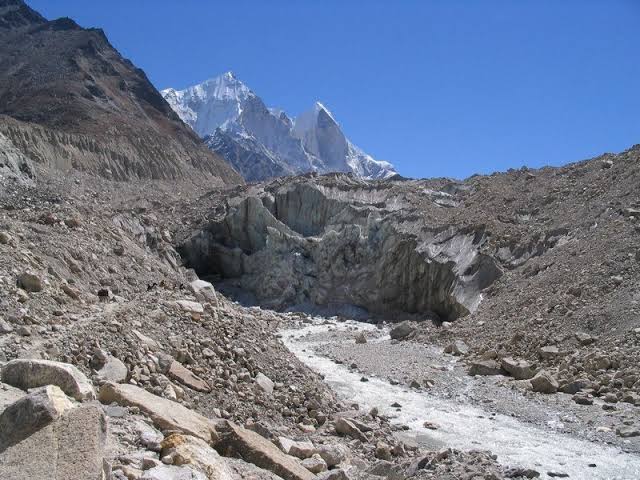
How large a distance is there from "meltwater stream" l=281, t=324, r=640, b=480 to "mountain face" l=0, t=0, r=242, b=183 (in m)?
42.4

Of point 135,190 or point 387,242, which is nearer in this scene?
point 387,242

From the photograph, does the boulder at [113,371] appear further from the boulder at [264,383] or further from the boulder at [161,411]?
the boulder at [264,383]

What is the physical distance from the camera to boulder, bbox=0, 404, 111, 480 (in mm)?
5227

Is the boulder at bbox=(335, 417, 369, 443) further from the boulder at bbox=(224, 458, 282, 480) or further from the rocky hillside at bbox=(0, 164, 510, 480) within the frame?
the boulder at bbox=(224, 458, 282, 480)

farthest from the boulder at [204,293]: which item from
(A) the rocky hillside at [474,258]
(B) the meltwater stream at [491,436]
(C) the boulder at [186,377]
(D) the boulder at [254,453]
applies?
(A) the rocky hillside at [474,258]

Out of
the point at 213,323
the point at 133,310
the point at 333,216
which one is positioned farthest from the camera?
the point at 333,216

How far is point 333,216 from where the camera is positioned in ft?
152

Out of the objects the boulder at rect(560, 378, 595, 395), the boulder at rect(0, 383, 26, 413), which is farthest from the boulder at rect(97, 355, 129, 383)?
the boulder at rect(560, 378, 595, 395)

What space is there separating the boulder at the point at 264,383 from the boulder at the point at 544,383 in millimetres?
9973

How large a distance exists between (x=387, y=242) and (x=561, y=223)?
1174 centimetres

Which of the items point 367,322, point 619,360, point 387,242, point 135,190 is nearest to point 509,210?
point 387,242

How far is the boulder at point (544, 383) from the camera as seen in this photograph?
59.9 feet

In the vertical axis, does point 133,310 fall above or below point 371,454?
above

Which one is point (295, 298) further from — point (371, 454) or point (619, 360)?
point (371, 454)
